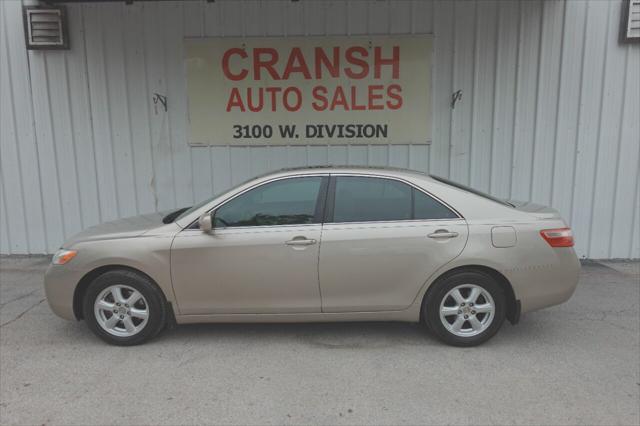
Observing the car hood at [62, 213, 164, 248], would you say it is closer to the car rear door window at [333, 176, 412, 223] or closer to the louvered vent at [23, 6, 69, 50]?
the car rear door window at [333, 176, 412, 223]

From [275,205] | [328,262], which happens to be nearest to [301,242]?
[328,262]

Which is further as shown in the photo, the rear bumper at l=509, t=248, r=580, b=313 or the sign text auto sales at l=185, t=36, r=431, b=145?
Result: the sign text auto sales at l=185, t=36, r=431, b=145

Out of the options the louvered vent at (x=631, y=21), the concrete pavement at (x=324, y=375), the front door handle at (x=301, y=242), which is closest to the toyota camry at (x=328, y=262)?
the front door handle at (x=301, y=242)

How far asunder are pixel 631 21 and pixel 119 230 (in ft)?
23.2

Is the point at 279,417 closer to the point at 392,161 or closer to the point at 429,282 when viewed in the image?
the point at 429,282

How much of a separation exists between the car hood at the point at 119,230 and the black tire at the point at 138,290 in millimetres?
322

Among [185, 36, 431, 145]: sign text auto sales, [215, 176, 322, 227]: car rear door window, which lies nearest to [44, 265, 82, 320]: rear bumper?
[215, 176, 322, 227]: car rear door window

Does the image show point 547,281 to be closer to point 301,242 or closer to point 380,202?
point 380,202

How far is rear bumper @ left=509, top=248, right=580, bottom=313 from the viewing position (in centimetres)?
381

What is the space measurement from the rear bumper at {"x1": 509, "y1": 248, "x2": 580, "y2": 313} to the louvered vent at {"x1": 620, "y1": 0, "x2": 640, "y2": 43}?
422cm

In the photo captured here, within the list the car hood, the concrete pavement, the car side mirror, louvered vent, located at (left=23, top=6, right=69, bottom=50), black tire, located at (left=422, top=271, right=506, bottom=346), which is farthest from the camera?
louvered vent, located at (left=23, top=6, right=69, bottom=50)

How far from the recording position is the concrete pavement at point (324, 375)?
2.99 meters

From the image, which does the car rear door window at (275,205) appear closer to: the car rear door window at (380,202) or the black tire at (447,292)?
the car rear door window at (380,202)

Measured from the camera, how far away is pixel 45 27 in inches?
257
